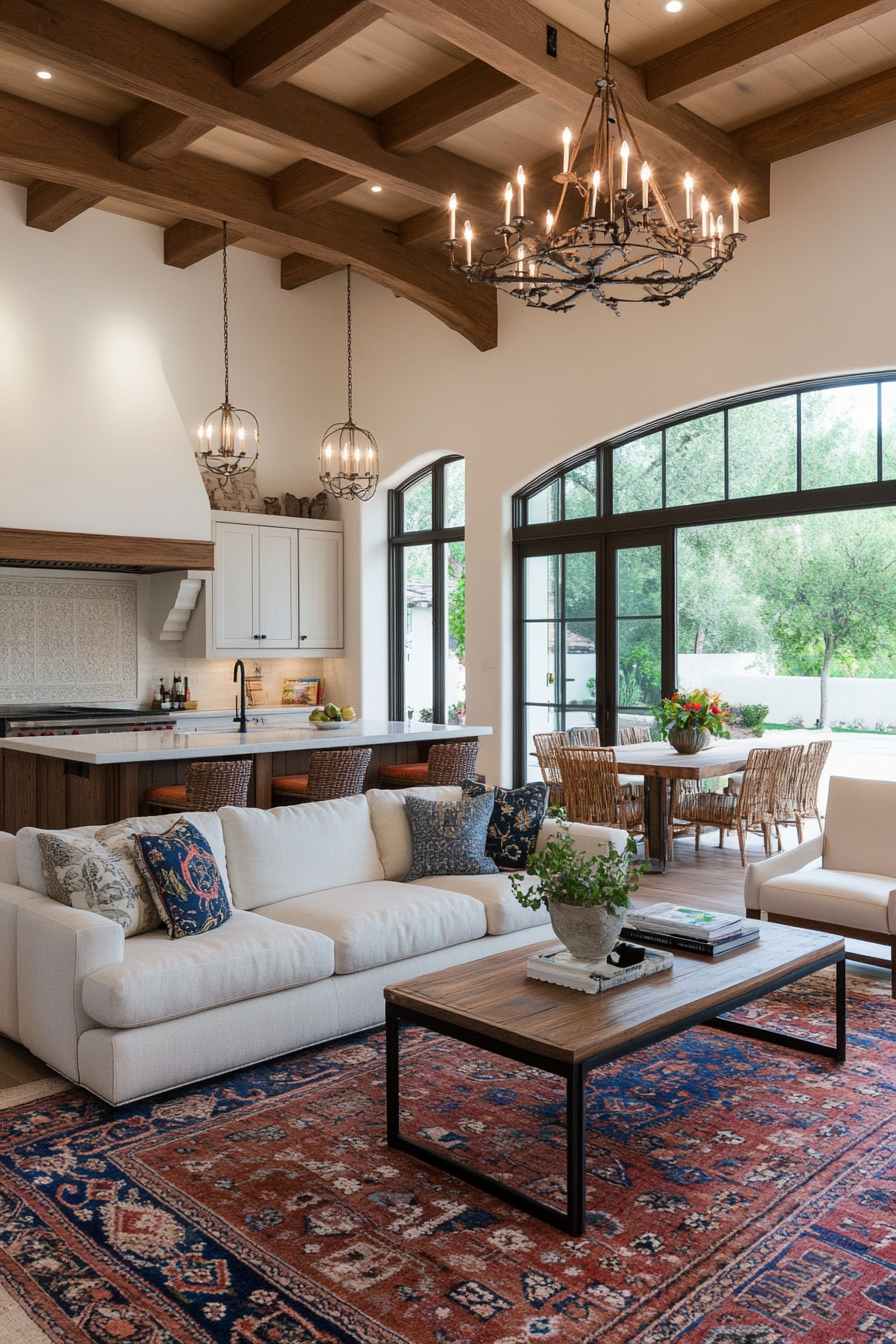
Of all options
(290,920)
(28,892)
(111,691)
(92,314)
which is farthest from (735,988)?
(92,314)

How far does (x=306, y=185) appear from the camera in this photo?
274 inches

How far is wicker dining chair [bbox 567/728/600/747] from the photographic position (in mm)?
7531

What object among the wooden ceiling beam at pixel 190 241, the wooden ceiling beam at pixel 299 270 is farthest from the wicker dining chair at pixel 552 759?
the wooden ceiling beam at pixel 299 270

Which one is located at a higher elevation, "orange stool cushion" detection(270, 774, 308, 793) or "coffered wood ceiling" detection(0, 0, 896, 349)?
"coffered wood ceiling" detection(0, 0, 896, 349)

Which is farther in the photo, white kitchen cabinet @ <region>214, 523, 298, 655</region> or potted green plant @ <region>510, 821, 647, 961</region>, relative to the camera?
white kitchen cabinet @ <region>214, 523, 298, 655</region>

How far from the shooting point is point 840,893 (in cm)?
443

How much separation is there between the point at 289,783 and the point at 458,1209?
3.75 meters

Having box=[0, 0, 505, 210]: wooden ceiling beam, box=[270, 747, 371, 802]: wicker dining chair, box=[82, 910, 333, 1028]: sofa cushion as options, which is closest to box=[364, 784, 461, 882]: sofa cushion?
box=[82, 910, 333, 1028]: sofa cushion

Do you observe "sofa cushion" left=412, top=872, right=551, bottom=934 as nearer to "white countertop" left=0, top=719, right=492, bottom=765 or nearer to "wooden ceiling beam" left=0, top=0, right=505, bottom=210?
"white countertop" left=0, top=719, right=492, bottom=765

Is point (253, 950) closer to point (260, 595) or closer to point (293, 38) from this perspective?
point (293, 38)

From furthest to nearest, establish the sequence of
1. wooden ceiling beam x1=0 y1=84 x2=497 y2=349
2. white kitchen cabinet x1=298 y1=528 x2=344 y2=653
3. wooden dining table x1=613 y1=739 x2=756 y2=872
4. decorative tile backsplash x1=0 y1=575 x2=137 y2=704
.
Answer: white kitchen cabinet x1=298 y1=528 x2=344 y2=653, decorative tile backsplash x1=0 y1=575 x2=137 y2=704, wooden dining table x1=613 y1=739 x2=756 y2=872, wooden ceiling beam x1=0 y1=84 x2=497 y2=349

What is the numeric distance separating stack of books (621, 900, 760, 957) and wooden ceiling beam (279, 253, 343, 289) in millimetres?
7006

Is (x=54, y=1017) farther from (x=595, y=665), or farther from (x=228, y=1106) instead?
(x=595, y=665)

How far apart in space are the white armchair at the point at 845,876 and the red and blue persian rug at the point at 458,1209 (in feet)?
2.55
